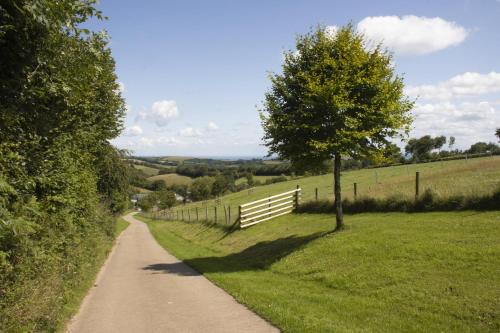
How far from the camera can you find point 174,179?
17762 centimetres

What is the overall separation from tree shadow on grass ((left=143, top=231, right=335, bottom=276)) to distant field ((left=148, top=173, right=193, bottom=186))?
149 m

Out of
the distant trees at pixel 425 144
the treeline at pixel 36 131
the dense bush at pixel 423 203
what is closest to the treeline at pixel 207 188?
the distant trees at pixel 425 144

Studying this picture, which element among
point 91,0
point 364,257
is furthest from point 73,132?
point 364,257

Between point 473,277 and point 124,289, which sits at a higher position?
point 473,277

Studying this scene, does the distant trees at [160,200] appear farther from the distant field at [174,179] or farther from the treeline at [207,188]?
the distant field at [174,179]

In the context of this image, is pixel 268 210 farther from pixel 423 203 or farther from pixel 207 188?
pixel 207 188

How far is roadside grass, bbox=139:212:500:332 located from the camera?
27.7 feet

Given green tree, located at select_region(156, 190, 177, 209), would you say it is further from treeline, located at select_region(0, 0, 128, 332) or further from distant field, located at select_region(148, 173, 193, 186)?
treeline, located at select_region(0, 0, 128, 332)

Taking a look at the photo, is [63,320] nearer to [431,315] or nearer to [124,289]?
[124,289]

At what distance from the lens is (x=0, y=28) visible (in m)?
5.85

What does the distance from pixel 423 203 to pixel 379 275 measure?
7206 millimetres

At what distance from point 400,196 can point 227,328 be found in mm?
12505

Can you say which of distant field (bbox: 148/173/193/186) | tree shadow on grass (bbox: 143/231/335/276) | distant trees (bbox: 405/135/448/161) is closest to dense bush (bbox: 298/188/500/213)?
tree shadow on grass (bbox: 143/231/335/276)

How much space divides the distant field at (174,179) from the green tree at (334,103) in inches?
6003
